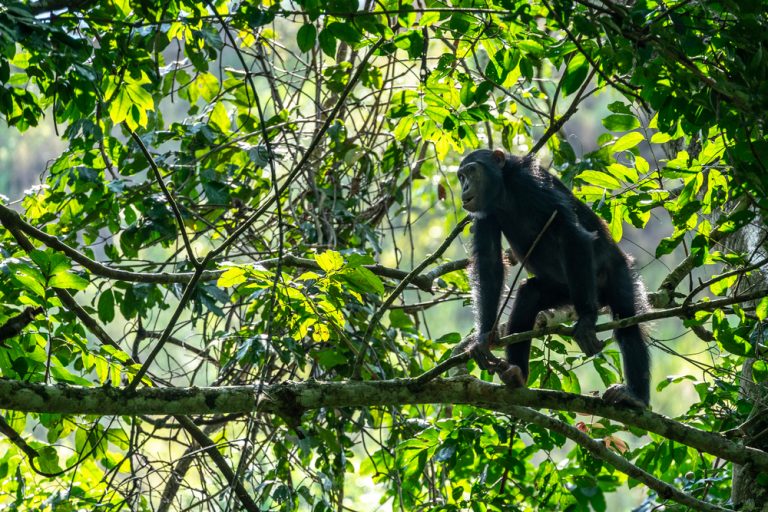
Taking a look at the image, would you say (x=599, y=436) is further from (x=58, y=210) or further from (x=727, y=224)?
(x=58, y=210)

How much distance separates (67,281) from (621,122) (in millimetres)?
3044

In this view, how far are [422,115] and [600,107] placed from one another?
2990 centimetres

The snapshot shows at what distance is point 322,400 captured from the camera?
13.0ft

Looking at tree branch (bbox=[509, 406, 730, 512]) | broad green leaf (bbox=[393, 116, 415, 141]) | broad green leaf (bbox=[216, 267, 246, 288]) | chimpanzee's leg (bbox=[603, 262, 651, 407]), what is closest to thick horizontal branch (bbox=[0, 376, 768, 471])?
tree branch (bbox=[509, 406, 730, 512])

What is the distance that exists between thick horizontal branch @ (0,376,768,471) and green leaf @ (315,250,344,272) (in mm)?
594

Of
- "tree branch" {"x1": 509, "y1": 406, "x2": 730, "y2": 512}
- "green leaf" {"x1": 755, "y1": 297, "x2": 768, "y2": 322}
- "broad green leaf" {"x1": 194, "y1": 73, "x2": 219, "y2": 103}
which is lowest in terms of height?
"tree branch" {"x1": 509, "y1": 406, "x2": 730, "y2": 512}

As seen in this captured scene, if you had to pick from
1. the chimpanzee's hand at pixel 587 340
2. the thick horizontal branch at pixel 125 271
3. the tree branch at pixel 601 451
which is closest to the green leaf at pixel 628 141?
the chimpanzee's hand at pixel 587 340

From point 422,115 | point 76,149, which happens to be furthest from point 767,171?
point 76,149

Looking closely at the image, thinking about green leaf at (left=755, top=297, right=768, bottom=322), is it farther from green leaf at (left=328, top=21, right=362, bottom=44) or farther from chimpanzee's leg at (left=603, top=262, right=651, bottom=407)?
green leaf at (left=328, top=21, right=362, bottom=44)

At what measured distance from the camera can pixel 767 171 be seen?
133 inches

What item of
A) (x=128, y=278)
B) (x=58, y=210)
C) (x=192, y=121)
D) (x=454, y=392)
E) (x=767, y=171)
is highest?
(x=192, y=121)

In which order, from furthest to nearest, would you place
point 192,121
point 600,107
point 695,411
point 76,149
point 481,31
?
point 600,107
point 192,121
point 76,149
point 695,411
point 481,31

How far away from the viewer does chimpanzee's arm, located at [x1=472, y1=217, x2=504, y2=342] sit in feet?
20.0

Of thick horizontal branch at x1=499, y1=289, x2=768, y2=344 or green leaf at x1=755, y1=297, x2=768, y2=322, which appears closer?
thick horizontal branch at x1=499, y1=289, x2=768, y2=344
